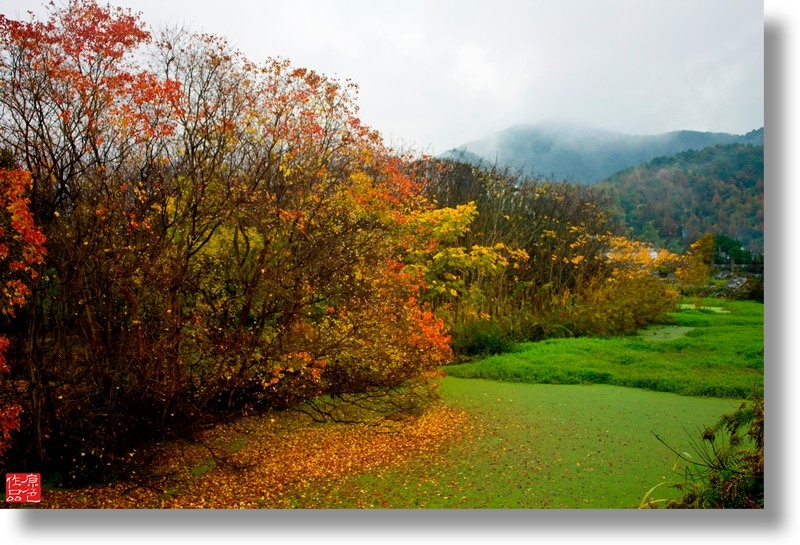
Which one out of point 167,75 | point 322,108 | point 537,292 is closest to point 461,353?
point 537,292

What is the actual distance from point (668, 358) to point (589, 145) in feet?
6.15

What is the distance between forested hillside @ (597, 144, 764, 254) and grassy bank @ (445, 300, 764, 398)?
1.69 feet

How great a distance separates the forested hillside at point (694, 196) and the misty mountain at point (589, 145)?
62mm

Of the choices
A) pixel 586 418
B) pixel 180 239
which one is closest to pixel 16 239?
pixel 180 239

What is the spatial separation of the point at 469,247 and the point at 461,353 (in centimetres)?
180

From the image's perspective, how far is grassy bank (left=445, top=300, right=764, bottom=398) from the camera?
4.29 meters

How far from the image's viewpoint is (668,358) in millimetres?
5188

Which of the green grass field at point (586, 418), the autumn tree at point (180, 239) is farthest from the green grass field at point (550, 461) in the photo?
the autumn tree at point (180, 239)

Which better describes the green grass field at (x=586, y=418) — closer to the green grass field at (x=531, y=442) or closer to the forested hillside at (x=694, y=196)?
the green grass field at (x=531, y=442)

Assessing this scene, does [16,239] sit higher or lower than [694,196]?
lower

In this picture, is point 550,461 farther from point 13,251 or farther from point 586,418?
point 13,251

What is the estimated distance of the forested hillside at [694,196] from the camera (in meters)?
3.94

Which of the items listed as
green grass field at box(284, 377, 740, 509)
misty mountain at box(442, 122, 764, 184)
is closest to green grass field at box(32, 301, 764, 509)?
green grass field at box(284, 377, 740, 509)

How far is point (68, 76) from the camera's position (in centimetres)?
363
